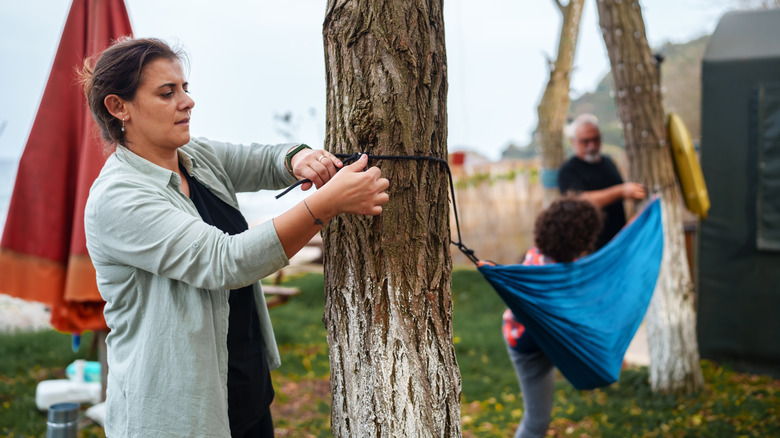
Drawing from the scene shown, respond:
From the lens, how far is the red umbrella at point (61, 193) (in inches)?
108

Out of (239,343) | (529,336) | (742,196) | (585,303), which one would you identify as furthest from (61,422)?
(742,196)

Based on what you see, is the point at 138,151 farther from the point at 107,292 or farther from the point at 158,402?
the point at 158,402

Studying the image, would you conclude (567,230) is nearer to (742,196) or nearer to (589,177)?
(589,177)

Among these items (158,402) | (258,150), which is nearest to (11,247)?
(258,150)

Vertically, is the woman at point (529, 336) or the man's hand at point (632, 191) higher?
the man's hand at point (632, 191)

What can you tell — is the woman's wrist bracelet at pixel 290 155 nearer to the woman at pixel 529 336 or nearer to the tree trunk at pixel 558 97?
the woman at pixel 529 336

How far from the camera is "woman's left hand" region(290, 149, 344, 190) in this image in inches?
54.8

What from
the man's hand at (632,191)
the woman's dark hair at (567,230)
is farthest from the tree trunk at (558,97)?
the woman's dark hair at (567,230)

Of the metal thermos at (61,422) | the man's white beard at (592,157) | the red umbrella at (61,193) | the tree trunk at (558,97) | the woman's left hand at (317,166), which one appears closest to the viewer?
the woman's left hand at (317,166)

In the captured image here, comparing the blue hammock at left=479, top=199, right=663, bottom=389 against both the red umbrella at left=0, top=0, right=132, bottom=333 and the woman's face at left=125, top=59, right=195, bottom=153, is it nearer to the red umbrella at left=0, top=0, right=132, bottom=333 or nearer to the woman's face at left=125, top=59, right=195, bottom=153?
the woman's face at left=125, top=59, right=195, bottom=153

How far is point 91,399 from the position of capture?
3490 millimetres

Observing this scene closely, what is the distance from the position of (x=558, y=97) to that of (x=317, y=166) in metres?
4.27

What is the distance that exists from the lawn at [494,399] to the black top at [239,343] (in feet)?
6.60

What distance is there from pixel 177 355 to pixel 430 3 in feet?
3.24
